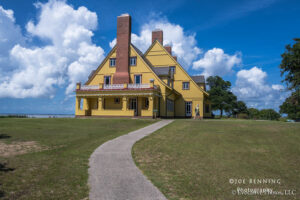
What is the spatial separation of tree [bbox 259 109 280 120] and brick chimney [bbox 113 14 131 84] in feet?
242

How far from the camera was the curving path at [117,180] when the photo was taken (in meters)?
5.39

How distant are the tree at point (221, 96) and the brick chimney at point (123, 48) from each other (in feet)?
71.4

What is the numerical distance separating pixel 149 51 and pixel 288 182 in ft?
107

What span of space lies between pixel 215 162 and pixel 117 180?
4449mm

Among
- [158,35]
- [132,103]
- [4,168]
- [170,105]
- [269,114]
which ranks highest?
[158,35]

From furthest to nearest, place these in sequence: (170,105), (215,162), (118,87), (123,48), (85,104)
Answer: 1. (170,105)
2. (85,104)
3. (123,48)
4. (118,87)
5. (215,162)

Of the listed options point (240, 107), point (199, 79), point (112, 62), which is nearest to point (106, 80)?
point (112, 62)

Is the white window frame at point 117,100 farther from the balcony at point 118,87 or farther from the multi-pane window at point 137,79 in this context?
the multi-pane window at point 137,79

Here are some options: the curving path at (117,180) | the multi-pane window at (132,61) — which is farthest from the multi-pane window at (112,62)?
the curving path at (117,180)

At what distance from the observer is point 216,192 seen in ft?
19.9

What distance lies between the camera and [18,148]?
10.7 m

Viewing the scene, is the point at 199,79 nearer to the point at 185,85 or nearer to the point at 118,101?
the point at 185,85

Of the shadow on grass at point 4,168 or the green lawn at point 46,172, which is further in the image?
the shadow on grass at point 4,168

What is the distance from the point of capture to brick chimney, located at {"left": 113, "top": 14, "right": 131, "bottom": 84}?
31.8 m
